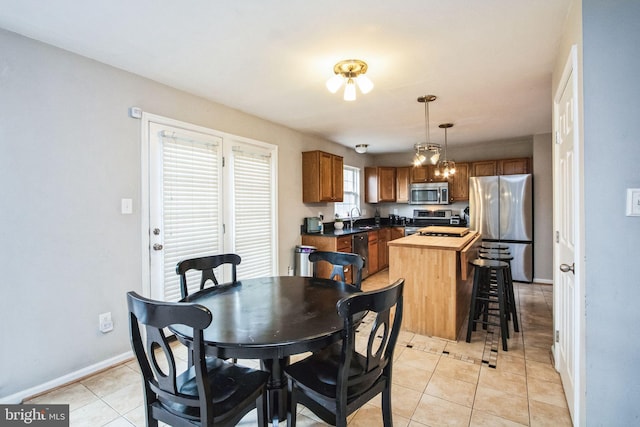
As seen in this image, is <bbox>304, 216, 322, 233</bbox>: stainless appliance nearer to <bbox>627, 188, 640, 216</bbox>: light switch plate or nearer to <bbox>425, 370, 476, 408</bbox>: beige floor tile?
<bbox>425, 370, 476, 408</bbox>: beige floor tile

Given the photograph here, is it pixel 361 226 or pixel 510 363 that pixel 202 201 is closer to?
pixel 510 363

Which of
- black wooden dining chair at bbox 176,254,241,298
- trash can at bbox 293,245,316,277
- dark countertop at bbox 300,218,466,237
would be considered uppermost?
dark countertop at bbox 300,218,466,237

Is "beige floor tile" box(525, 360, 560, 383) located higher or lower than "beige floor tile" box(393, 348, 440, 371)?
higher

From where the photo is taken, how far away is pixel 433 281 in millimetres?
3139

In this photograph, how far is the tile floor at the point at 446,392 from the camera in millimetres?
1900

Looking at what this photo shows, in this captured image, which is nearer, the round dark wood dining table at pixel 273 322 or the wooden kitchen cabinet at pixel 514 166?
the round dark wood dining table at pixel 273 322

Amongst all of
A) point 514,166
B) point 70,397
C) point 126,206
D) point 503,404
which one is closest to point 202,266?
point 126,206

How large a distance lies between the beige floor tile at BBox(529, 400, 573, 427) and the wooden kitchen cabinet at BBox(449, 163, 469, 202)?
4423 millimetres

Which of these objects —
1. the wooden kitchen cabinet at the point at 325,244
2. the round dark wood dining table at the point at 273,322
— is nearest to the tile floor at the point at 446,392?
the round dark wood dining table at the point at 273,322

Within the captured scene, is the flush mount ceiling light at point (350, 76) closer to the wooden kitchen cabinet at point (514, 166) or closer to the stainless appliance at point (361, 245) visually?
the stainless appliance at point (361, 245)

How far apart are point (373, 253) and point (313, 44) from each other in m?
4.29

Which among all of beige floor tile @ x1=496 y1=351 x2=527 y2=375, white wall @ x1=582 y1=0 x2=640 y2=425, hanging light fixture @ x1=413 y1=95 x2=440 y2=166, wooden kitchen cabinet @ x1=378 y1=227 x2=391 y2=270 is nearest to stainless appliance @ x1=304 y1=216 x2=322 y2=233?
wooden kitchen cabinet @ x1=378 y1=227 x2=391 y2=270

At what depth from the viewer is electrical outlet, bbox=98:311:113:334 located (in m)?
2.46

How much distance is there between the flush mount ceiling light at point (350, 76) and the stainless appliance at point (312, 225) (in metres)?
2.58
